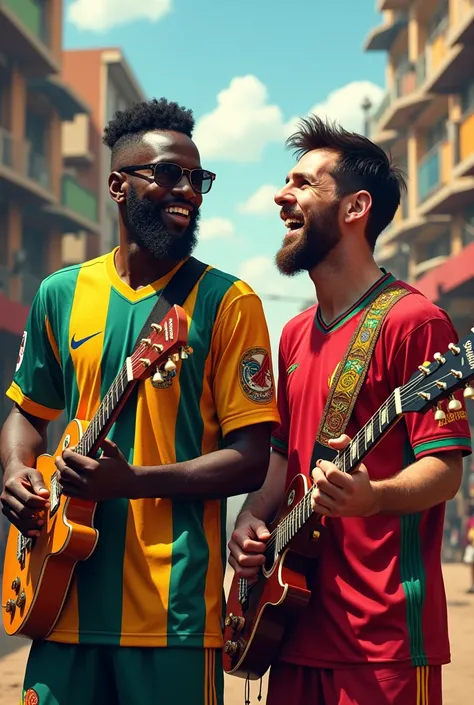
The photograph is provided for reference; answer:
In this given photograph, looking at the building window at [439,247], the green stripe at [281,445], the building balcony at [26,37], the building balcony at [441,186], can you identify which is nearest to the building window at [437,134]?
the building balcony at [441,186]

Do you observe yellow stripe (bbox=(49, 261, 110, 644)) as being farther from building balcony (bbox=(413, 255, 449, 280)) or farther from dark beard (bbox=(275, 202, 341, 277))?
building balcony (bbox=(413, 255, 449, 280))

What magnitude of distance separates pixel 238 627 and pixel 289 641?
7.9 inches

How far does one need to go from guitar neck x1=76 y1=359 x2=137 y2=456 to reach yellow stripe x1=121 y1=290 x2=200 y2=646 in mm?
148

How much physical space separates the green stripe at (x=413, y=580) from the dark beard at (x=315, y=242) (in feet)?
3.07

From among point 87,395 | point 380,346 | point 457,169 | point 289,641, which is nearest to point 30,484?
point 87,395

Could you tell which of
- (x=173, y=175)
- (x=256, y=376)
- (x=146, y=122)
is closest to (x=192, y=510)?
(x=256, y=376)

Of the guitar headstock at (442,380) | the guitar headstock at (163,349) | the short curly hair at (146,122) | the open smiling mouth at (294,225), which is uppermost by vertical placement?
the short curly hair at (146,122)

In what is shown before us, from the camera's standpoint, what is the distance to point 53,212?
32.7m

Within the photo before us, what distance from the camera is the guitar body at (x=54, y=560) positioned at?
12.2ft

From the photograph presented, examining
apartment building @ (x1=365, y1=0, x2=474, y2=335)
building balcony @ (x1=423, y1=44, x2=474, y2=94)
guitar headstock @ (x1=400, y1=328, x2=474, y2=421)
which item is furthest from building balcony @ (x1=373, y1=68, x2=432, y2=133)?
guitar headstock @ (x1=400, y1=328, x2=474, y2=421)

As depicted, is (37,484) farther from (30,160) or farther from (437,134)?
(437,134)

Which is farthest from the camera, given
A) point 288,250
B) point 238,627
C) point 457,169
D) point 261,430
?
point 457,169

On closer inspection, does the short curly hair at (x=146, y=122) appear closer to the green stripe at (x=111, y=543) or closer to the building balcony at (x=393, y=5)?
the green stripe at (x=111, y=543)

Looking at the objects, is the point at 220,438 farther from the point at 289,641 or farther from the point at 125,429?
the point at 289,641
